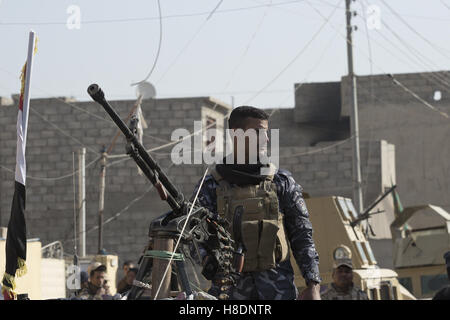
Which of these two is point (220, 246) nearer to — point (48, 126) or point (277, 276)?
point (277, 276)

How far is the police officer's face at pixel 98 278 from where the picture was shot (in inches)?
426

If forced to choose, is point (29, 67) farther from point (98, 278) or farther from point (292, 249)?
point (98, 278)

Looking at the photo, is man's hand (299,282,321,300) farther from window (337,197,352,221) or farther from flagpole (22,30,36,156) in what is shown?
window (337,197,352,221)

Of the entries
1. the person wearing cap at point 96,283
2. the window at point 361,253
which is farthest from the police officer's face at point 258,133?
the window at point 361,253

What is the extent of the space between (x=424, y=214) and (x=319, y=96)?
21.3 meters

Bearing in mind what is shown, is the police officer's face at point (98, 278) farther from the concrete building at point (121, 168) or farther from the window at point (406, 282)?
the concrete building at point (121, 168)

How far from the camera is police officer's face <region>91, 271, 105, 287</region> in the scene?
1081 cm

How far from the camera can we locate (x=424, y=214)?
20469 millimetres

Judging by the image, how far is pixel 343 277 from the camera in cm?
1012

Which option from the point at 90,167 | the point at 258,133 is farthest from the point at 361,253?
the point at 90,167

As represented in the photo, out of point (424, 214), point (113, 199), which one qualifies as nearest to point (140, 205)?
point (113, 199)

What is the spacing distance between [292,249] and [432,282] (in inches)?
469

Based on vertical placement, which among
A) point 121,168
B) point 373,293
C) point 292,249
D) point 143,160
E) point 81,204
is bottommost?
point 373,293

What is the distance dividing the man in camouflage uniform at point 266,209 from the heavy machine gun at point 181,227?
0.23 meters
